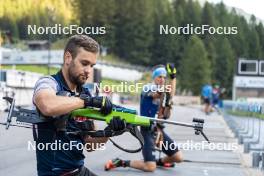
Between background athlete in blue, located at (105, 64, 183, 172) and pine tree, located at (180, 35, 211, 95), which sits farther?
pine tree, located at (180, 35, 211, 95)

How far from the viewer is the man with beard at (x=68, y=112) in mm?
4133

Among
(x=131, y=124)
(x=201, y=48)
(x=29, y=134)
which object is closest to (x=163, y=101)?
(x=131, y=124)

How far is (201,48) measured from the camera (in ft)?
348

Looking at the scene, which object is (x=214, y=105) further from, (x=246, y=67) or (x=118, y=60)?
(x=118, y=60)

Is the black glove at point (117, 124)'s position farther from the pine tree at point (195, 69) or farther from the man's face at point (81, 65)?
the pine tree at point (195, 69)

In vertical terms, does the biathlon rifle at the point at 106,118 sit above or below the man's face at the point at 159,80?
below

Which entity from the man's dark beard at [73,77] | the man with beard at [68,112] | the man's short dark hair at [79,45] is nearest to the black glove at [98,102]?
the man with beard at [68,112]

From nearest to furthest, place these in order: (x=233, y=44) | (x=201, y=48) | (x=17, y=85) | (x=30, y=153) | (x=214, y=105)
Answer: (x=30, y=153)
(x=17, y=85)
(x=214, y=105)
(x=233, y=44)
(x=201, y=48)

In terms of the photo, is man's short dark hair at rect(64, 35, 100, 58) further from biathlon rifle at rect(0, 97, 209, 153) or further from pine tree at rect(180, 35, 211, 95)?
pine tree at rect(180, 35, 211, 95)

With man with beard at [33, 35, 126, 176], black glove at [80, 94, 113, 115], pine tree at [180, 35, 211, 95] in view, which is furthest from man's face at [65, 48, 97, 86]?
pine tree at [180, 35, 211, 95]

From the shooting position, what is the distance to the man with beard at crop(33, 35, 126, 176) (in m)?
4.13

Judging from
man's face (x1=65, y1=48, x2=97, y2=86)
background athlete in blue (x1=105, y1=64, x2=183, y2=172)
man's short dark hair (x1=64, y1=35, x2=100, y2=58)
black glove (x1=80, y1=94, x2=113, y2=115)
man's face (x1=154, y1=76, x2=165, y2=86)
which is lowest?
background athlete in blue (x1=105, y1=64, x2=183, y2=172)

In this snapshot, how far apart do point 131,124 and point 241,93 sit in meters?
68.2

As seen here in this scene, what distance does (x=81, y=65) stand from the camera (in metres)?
4.23
